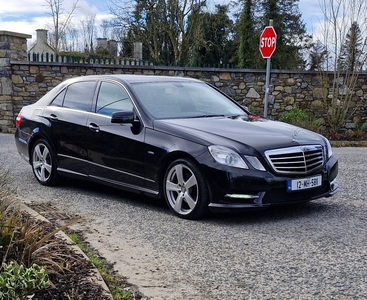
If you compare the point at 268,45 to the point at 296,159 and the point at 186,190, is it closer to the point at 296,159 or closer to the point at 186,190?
the point at 296,159

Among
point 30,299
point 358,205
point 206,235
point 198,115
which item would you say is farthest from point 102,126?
point 30,299

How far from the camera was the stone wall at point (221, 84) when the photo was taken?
1524 centimetres

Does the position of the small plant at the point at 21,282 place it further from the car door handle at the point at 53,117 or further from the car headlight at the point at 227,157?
the car door handle at the point at 53,117

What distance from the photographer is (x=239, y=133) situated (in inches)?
225

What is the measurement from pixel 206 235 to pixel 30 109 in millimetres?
4019

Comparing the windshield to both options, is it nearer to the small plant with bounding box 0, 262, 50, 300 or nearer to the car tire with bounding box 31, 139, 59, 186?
the car tire with bounding box 31, 139, 59, 186

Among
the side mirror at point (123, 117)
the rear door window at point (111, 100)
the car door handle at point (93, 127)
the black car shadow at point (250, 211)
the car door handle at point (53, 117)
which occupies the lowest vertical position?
the black car shadow at point (250, 211)

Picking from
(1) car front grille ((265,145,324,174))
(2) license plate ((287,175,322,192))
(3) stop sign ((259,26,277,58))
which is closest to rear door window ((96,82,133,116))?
(1) car front grille ((265,145,324,174))

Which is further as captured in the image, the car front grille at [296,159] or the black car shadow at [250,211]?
the black car shadow at [250,211]

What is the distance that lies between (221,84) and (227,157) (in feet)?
34.5

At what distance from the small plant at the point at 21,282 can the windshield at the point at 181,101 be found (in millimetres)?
3195

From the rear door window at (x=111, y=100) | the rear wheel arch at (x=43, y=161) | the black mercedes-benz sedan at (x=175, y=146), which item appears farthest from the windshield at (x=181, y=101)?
the rear wheel arch at (x=43, y=161)

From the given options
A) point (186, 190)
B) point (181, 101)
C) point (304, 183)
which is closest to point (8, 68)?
point (181, 101)

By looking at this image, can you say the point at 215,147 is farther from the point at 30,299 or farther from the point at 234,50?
the point at 234,50
